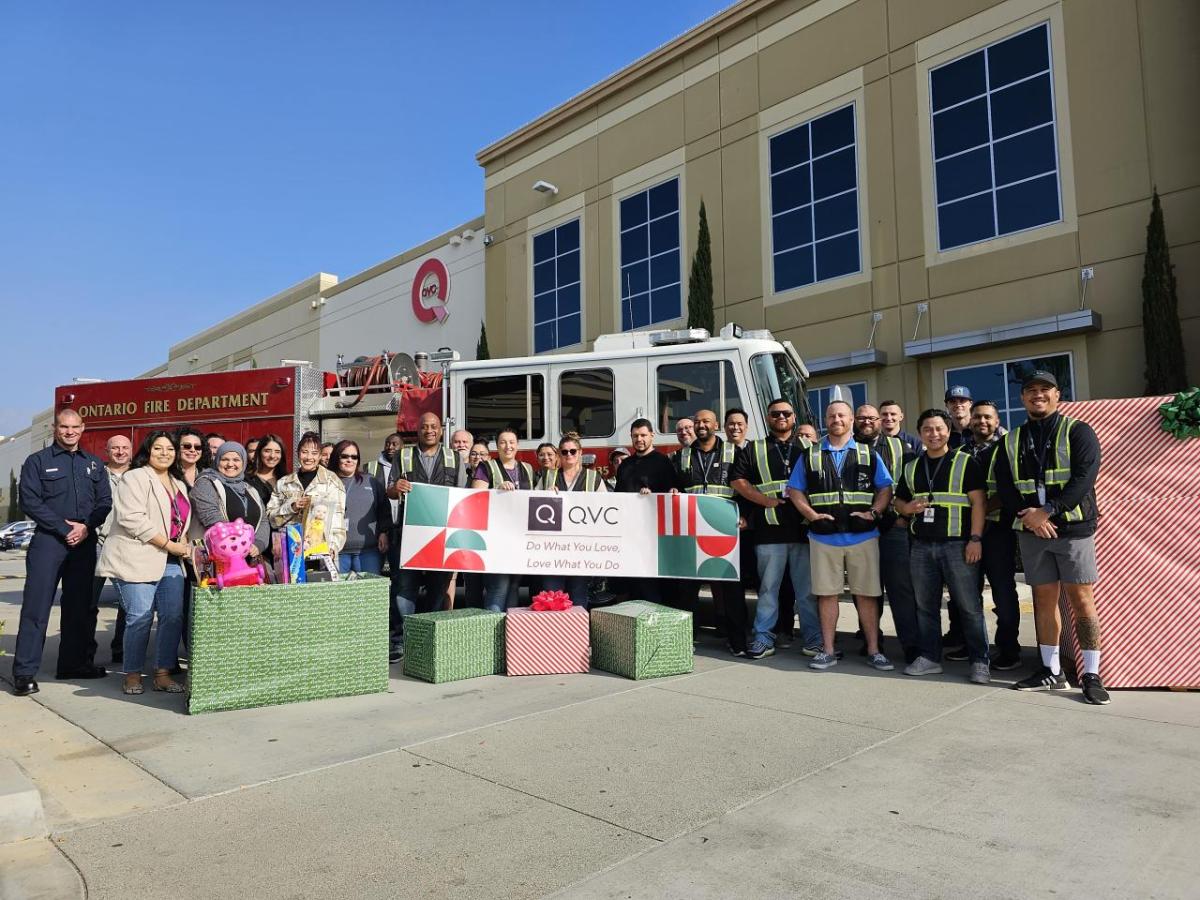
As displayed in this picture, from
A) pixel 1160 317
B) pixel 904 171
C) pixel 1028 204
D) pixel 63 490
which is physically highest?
pixel 904 171

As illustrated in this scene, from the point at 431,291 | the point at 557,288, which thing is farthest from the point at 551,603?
the point at 431,291

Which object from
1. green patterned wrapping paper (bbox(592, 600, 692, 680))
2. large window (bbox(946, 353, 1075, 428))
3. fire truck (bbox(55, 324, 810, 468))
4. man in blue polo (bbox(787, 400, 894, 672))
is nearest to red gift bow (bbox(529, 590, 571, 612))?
green patterned wrapping paper (bbox(592, 600, 692, 680))

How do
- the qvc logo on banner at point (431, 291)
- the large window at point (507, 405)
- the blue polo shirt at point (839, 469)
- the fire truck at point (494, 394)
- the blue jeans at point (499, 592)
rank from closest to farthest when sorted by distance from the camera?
the blue polo shirt at point (839, 469) → the blue jeans at point (499, 592) → the fire truck at point (494, 394) → the large window at point (507, 405) → the qvc logo on banner at point (431, 291)

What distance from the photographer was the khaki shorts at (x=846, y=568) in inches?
241

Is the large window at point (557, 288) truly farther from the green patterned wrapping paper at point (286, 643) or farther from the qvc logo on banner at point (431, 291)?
the green patterned wrapping paper at point (286, 643)

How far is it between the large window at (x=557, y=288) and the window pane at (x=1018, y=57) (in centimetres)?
1101

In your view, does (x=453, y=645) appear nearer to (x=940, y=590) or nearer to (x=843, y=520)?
(x=843, y=520)

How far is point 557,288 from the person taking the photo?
22.7 m

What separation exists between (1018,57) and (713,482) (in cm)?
1165

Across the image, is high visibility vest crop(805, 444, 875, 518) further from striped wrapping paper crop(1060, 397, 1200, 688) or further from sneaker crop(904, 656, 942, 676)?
striped wrapping paper crop(1060, 397, 1200, 688)

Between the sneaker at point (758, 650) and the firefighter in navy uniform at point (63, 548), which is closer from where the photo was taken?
the firefighter in navy uniform at point (63, 548)

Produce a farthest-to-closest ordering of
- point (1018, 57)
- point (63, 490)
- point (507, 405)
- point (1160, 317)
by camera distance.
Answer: point (1018, 57), point (1160, 317), point (507, 405), point (63, 490)

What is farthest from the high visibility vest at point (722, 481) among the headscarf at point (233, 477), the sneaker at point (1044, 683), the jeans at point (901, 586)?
the headscarf at point (233, 477)

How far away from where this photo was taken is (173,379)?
10164 mm
